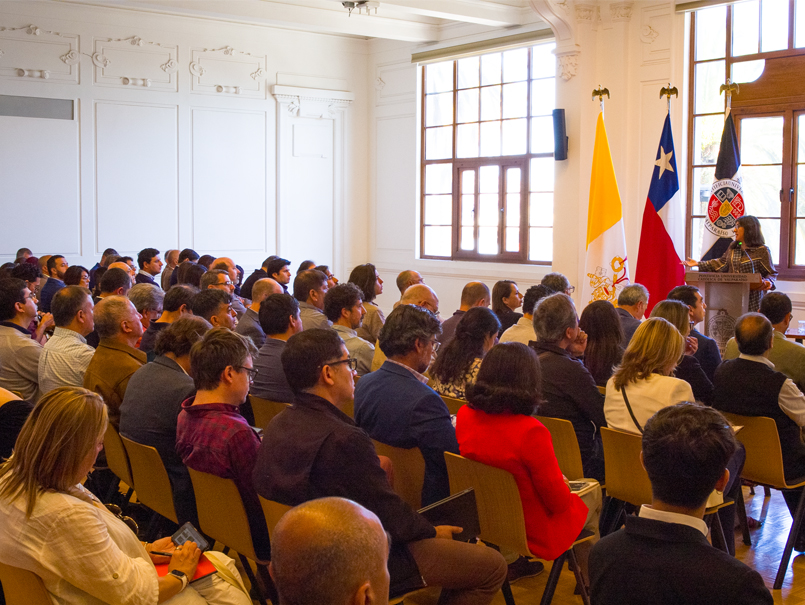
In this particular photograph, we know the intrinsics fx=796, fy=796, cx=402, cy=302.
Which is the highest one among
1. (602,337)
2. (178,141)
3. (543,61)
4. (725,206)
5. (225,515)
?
(543,61)

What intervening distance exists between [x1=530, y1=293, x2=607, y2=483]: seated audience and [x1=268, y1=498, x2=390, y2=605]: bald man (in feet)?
6.98

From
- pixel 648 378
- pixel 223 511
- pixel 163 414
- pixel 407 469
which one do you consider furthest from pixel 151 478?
pixel 648 378

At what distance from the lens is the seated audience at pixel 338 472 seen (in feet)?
7.59

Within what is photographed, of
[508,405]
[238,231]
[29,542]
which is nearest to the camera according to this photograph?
[29,542]

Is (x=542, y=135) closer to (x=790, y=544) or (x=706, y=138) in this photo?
(x=706, y=138)

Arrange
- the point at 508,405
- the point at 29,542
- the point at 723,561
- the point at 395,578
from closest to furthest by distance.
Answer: the point at 723,561 < the point at 29,542 < the point at 395,578 < the point at 508,405

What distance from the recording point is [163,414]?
3.15 meters

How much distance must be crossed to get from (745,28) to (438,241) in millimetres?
5044

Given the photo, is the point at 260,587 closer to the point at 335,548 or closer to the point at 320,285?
the point at 335,548

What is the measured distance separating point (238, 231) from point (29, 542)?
982 cm

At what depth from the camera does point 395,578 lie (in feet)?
7.73

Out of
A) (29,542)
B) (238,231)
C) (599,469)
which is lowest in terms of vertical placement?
(599,469)

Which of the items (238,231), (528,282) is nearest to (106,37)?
(238,231)

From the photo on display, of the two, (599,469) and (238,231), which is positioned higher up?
(238,231)
